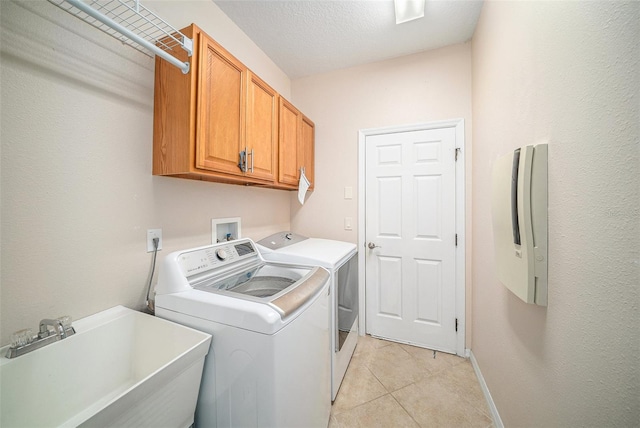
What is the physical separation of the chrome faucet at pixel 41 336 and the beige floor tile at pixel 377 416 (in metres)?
1.42

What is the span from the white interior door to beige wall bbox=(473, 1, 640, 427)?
0.81 m

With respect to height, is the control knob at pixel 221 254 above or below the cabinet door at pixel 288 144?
below

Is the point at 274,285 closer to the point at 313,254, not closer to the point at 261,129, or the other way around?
the point at 313,254

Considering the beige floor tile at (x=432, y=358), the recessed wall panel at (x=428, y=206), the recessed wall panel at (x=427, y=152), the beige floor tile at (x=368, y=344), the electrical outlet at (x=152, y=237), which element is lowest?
the beige floor tile at (x=432, y=358)

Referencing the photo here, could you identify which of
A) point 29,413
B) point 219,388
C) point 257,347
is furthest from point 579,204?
point 29,413

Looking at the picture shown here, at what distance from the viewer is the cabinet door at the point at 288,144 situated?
1.78m

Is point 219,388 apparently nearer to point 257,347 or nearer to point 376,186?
point 257,347

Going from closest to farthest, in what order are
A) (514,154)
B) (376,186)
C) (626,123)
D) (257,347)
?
(626,123) → (257,347) → (514,154) → (376,186)

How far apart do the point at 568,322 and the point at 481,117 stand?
4.80 feet

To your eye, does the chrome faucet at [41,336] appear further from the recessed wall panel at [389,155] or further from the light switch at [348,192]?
the recessed wall panel at [389,155]

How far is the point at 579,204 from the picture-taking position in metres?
0.69

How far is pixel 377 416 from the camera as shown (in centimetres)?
139

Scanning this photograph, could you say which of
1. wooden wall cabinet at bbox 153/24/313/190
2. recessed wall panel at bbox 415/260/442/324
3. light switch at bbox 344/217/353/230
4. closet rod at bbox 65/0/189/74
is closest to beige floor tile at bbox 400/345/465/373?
recessed wall panel at bbox 415/260/442/324

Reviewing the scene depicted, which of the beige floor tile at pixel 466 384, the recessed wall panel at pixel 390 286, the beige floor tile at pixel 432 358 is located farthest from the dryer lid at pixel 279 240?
the beige floor tile at pixel 466 384
